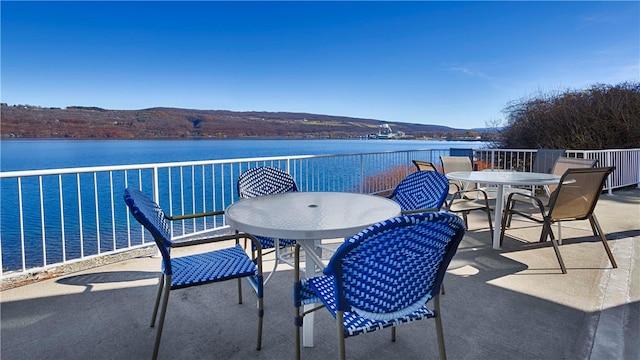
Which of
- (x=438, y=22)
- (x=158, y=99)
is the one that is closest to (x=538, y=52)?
(x=438, y=22)

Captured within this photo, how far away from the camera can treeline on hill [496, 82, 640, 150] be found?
28.6 ft

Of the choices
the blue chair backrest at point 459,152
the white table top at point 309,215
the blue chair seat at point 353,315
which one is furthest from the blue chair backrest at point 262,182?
the blue chair backrest at point 459,152

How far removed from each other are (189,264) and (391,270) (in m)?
1.38

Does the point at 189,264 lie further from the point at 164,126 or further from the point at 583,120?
the point at 164,126

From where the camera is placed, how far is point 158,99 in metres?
28.6

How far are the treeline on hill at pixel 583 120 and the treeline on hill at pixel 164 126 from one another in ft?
9.85

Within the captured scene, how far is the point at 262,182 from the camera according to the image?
3033mm

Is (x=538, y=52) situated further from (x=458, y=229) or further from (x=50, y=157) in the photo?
(x=50, y=157)

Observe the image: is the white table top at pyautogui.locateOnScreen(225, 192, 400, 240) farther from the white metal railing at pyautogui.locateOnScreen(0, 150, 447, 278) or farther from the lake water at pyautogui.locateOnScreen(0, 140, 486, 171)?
the lake water at pyautogui.locateOnScreen(0, 140, 486, 171)

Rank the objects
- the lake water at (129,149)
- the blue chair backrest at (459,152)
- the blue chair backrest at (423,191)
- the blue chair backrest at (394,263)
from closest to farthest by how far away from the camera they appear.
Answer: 1. the blue chair backrest at (394,263)
2. the blue chair backrest at (423,191)
3. the blue chair backrest at (459,152)
4. the lake water at (129,149)

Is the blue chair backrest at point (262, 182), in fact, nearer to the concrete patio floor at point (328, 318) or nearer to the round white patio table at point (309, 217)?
the round white patio table at point (309, 217)

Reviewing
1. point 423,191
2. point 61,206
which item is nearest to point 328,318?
point 423,191

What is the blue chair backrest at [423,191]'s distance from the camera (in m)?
2.42

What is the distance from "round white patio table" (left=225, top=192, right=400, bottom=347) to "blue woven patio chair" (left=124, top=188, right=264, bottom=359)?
19 cm
